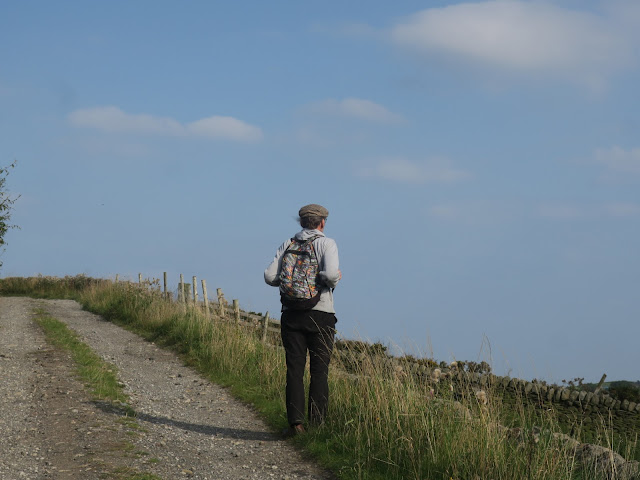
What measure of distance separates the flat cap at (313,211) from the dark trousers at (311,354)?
3.71ft

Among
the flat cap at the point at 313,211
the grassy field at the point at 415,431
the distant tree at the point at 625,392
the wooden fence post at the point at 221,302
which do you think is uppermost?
the flat cap at the point at 313,211

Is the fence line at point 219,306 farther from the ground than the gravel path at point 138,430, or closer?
farther from the ground

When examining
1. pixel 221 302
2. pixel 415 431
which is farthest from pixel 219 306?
pixel 415 431

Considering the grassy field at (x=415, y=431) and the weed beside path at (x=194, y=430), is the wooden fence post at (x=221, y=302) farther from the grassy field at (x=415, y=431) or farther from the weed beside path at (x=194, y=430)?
the grassy field at (x=415, y=431)

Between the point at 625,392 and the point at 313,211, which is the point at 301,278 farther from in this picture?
the point at 625,392

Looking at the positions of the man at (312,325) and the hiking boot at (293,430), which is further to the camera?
the hiking boot at (293,430)

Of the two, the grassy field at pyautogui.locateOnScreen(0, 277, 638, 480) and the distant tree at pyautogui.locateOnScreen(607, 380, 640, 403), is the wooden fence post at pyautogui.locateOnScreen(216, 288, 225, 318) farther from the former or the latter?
the distant tree at pyautogui.locateOnScreen(607, 380, 640, 403)

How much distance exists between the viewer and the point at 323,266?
7.46 meters

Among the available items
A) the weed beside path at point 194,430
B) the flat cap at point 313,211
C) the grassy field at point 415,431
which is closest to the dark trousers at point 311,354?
the grassy field at point 415,431

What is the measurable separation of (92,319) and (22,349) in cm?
793

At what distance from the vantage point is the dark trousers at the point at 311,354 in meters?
7.49

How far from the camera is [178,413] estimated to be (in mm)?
Answer: 9516

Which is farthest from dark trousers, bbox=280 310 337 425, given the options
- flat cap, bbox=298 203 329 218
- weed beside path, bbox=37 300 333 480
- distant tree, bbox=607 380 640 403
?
distant tree, bbox=607 380 640 403

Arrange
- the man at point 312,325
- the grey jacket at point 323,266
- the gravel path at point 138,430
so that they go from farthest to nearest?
the man at point 312,325 → the grey jacket at point 323,266 → the gravel path at point 138,430
